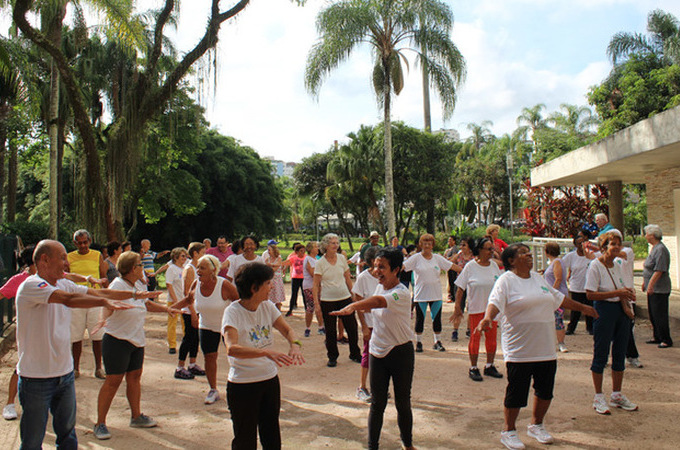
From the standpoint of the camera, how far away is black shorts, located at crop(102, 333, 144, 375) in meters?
4.79

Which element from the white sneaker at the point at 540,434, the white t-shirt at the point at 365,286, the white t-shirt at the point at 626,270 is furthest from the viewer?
the white t-shirt at the point at 365,286

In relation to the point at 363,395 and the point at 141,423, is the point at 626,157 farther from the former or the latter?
the point at 141,423

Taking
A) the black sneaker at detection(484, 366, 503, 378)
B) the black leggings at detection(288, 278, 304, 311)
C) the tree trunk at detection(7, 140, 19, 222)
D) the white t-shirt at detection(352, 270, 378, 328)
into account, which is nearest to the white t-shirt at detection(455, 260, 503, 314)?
the black sneaker at detection(484, 366, 503, 378)

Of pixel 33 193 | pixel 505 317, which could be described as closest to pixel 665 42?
pixel 505 317

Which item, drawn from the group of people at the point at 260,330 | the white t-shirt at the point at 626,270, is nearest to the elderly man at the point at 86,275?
the group of people at the point at 260,330

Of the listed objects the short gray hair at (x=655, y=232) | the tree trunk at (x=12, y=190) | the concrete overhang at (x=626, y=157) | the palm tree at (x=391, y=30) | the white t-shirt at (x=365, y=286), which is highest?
the palm tree at (x=391, y=30)

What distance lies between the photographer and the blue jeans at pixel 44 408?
351cm

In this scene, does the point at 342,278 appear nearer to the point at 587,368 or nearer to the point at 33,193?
the point at 587,368

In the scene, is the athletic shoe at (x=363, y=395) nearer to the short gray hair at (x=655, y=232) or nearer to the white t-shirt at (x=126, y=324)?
the white t-shirt at (x=126, y=324)

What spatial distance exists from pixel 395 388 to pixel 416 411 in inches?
60.6

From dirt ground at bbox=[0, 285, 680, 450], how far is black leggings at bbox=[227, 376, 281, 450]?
1.22 meters

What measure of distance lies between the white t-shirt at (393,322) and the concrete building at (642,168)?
7.55 meters

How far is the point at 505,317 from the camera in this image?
4473 mm

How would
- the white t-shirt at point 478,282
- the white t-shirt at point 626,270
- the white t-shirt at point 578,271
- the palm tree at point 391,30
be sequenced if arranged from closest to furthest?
the white t-shirt at point 626,270
the white t-shirt at point 478,282
the white t-shirt at point 578,271
the palm tree at point 391,30
